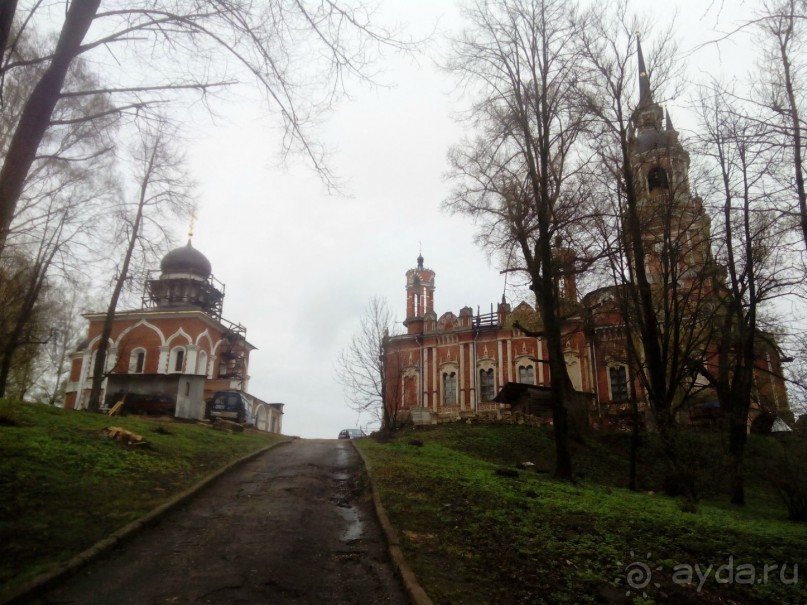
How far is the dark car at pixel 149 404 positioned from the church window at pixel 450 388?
20.5 metres

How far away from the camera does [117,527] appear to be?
275 inches

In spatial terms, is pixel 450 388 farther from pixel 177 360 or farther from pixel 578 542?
pixel 578 542

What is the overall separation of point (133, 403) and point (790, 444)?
83.1 feet

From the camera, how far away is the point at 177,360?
39.2 meters

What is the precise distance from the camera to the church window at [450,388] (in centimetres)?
4150

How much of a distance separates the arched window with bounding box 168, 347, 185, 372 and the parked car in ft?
27.7

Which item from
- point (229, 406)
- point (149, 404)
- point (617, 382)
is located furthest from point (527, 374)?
point (149, 404)

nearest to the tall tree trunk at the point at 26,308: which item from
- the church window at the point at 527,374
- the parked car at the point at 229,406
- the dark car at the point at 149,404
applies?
the dark car at the point at 149,404

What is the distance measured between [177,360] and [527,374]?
2426 cm

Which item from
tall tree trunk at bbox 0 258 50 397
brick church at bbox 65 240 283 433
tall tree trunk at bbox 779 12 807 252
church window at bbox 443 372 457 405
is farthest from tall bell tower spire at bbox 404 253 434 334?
tall tree trunk at bbox 779 12 807 252

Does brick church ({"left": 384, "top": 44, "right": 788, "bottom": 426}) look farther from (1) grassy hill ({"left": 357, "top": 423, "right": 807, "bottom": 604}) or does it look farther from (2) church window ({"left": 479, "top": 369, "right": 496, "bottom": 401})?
(1) grassy hill ({"left": 357, "top": 423, "right": 807, "bottom": 604})

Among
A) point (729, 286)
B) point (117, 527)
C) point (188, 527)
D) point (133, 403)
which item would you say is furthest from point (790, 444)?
point (133, 403)

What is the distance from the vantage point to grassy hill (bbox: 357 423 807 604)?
5.52m

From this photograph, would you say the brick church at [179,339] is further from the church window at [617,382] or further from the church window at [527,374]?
the church window at [617,382]
